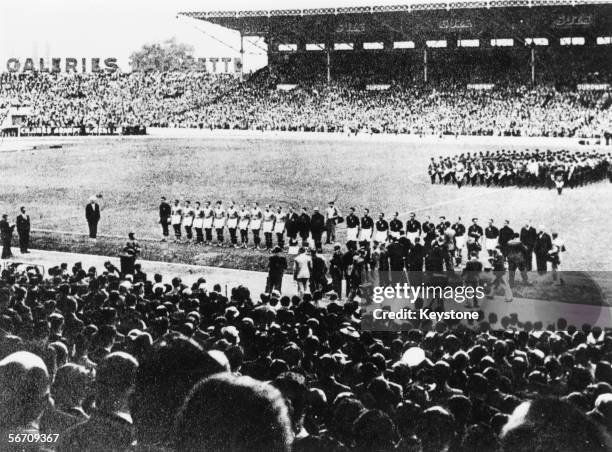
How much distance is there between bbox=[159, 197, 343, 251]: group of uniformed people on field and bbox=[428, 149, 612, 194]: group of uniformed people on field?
9.55 meters

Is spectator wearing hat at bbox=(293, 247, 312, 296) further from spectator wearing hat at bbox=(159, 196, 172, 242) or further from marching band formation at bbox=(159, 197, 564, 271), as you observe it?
spectator wearing hat at bbox=(159, 196, 172, 242)

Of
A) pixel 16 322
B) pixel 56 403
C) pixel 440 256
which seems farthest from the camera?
pixel 440 256

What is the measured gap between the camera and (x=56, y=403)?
4555 millimetres

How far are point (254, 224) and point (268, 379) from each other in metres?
12.8

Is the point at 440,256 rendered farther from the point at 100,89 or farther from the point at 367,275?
the point at 100,89

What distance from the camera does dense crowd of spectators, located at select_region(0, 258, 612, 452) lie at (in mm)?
2717

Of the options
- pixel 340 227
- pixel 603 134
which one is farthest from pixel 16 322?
pixel 603 134

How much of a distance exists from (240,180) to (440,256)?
1847cm

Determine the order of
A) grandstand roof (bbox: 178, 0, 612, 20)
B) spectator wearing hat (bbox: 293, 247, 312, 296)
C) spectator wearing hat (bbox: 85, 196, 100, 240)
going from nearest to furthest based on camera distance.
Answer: spectator wearing hat (bbox: 293, 247, 312, 296)
spectator wearing hat (bbox: 85, 196, 100, 240)
grandstand roof (bbox: 178, 0, 612, 20)

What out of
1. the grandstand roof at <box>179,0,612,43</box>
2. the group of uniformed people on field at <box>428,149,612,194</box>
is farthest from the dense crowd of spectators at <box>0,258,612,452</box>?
the grandstand roof at <box>179,0,612,43</box>

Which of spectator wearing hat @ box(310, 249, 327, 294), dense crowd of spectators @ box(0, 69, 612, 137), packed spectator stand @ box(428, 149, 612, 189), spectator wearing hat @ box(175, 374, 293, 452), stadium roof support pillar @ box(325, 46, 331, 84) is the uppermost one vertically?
stadium roof support pillar @ box(325, 46, 331, 84)

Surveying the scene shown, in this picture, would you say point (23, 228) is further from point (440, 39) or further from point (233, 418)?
point (440, 39)

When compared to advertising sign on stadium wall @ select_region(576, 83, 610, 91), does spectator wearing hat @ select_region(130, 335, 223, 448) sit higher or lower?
lower

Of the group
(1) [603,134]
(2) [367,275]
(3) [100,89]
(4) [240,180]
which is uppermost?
(3) [100,89]
